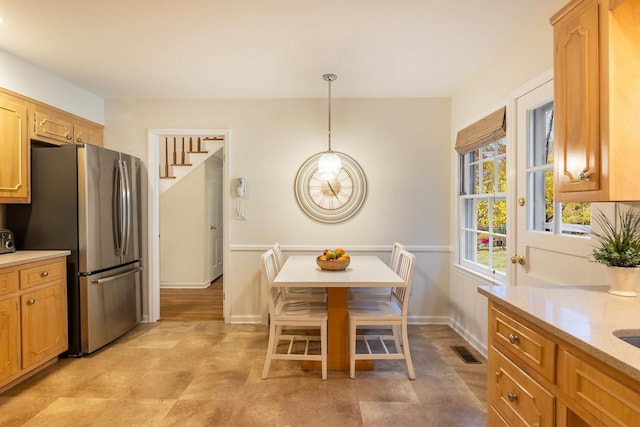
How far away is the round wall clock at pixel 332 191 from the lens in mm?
3672

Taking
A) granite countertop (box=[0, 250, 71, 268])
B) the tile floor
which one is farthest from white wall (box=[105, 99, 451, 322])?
granite countertop (box=[0, 250, 71, 268])

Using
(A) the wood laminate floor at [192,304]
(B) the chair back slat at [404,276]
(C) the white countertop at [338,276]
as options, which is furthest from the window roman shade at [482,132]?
(A) the wood laminate floor at [192,304]

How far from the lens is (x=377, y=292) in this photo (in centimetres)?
347

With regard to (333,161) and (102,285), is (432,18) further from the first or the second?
(102,285)

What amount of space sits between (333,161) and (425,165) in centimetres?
122

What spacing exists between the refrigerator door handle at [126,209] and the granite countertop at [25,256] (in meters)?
0.50

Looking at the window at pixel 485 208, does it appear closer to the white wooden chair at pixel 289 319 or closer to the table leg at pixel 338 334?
the table leg at pixel 338 334

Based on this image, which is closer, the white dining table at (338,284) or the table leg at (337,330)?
the white dining table at (338,284)

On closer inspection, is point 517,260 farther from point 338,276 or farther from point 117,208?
point 117,208

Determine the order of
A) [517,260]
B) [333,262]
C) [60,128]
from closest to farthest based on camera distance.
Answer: [517,260], [333,262], [60,128]

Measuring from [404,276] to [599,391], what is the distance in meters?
1.67

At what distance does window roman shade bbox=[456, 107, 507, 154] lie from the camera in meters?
2.61

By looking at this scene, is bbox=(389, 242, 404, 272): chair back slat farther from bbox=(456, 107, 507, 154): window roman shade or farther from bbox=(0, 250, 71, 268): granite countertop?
bbox=(0, 250, 71, 268): granite countertop

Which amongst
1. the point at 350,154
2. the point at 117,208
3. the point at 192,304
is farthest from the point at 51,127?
the point at 350,154
